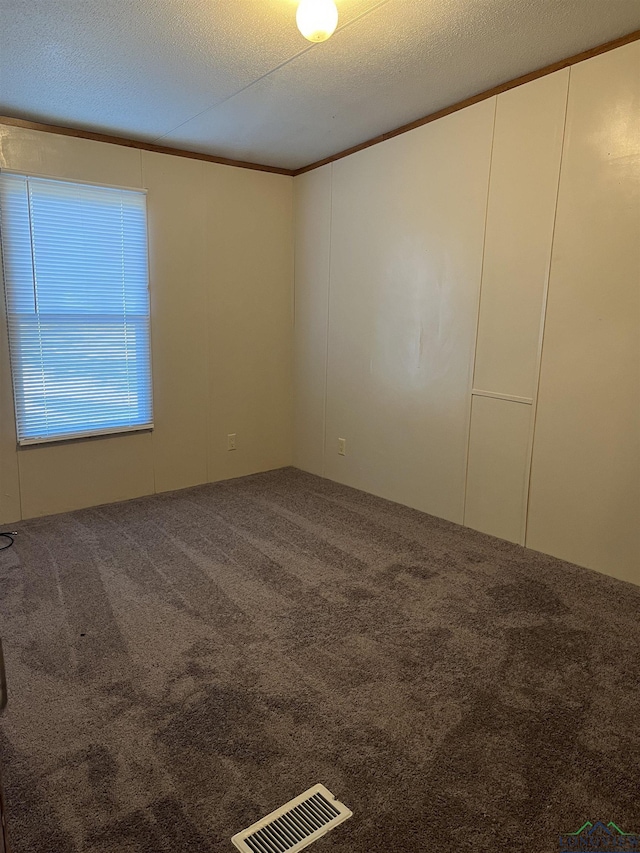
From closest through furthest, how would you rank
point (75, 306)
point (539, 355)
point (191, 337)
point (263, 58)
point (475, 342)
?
point (263, 58) → point (539, 355) → point (475, 342) → point (75, 306) → point (191, 337)

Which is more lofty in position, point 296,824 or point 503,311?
point 503,311

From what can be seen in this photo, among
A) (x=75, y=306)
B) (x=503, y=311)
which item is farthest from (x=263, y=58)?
(x=75, y=306)

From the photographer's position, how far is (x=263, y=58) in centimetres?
258

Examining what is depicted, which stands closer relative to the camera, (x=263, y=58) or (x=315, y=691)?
(x=315, y=691)

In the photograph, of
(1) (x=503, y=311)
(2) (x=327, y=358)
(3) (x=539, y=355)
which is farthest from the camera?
(2) (x=327, y=358)

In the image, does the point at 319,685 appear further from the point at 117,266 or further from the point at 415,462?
the point at 117,266

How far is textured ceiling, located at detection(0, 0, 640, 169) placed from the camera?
2.23 m

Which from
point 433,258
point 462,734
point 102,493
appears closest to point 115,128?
point 433,258

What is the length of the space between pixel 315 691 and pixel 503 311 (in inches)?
89.6

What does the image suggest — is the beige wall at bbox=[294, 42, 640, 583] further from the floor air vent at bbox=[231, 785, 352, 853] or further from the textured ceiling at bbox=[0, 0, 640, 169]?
the floor air vent at bbox=[231, 785, 352, 853]

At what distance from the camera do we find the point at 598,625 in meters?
2.44

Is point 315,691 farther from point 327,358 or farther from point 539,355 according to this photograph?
point 327,358

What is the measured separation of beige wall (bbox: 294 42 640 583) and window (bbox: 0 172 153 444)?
147 centimetres

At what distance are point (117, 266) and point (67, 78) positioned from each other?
1.21 m
